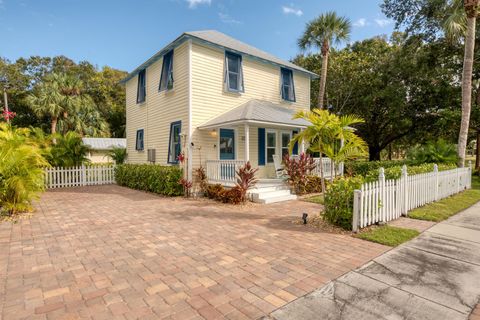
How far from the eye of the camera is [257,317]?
103 inches

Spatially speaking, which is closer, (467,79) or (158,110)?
(467,79)

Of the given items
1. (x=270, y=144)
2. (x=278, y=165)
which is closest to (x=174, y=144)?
(x=270, y=144)

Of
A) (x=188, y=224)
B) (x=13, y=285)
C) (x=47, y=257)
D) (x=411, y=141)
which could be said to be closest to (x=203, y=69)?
(x=188, y=224)

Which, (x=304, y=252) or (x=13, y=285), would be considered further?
(x=304, y=252)

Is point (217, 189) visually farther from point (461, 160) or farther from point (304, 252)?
point (461, 160)

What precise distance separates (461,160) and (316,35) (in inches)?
420

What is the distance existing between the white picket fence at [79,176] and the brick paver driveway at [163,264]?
7.55 metres

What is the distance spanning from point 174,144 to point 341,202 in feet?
27.8

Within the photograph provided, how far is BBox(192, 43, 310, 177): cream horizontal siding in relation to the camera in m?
11.0

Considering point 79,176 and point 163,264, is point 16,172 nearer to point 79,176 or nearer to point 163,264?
point 163,264

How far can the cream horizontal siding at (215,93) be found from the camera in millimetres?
11008

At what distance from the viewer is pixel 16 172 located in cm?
690

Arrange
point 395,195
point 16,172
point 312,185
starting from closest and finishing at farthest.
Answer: point 395,195 < point 16,172 < point 312,185

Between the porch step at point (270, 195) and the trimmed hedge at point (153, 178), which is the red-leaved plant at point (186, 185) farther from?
the porch step at point (270, 195)
